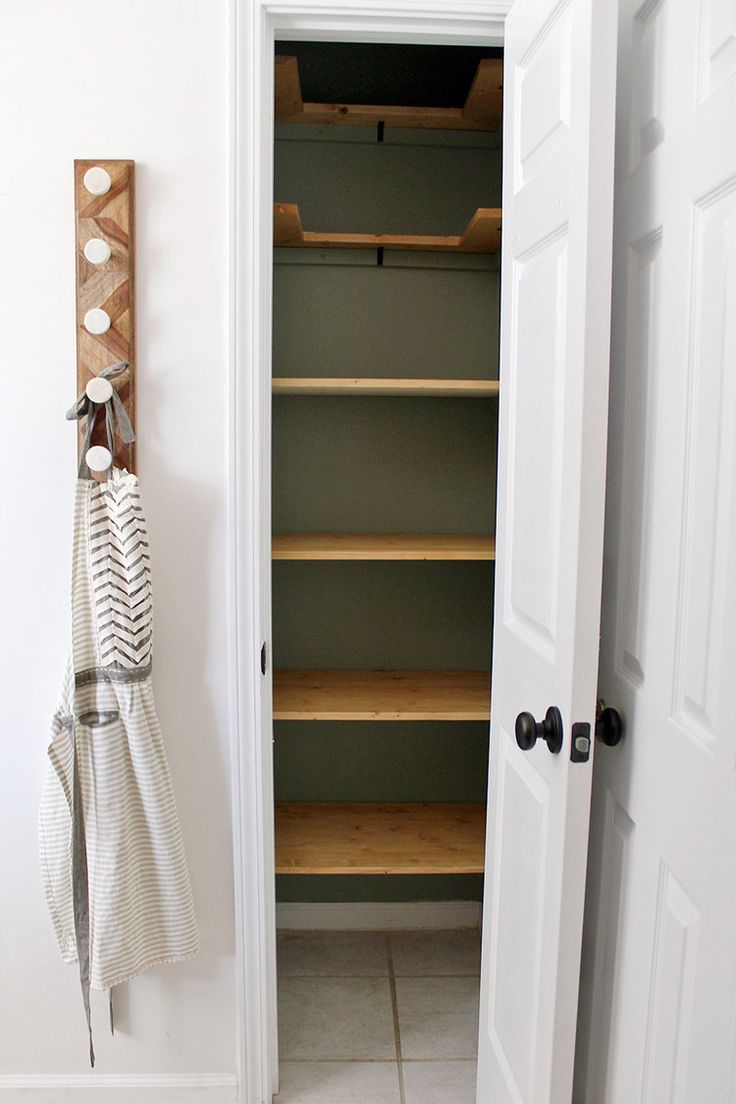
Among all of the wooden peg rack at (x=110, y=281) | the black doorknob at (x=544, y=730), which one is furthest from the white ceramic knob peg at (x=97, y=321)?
the black doorknob at (x=544, y=730)

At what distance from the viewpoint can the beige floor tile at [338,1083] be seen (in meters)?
1.91

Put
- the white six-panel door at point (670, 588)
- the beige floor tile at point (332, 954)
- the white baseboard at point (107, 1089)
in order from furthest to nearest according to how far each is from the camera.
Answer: the beige floor tile at point (332, 954) → the white baseboard at point (107, 1089) → the white six-panel door at point (670, 588)

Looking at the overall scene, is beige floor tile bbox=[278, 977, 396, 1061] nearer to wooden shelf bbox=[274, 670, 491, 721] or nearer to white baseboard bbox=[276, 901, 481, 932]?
white baseboard bbox=[276, 901, 481, 932]

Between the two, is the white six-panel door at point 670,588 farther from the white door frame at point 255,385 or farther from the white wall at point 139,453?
the white wall at point 139,453

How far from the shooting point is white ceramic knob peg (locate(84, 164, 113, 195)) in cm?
159

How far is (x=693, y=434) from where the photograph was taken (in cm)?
101

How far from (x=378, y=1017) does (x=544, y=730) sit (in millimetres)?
1408

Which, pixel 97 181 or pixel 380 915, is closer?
pixel 97 181

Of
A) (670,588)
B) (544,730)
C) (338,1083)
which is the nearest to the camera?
(670,588)

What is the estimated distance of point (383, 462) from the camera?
2461 mm

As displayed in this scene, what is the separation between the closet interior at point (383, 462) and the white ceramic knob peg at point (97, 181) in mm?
672

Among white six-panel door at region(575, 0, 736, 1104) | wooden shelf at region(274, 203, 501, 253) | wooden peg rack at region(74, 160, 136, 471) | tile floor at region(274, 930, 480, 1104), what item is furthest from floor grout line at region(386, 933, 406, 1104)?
wooden shelf at region(274, 203, 501, 253)

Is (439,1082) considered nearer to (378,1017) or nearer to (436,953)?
(378,1017)

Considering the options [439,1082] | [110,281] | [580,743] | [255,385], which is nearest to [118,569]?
[255,385]
